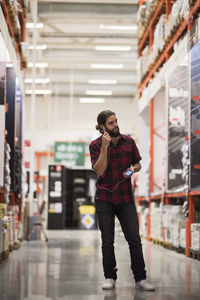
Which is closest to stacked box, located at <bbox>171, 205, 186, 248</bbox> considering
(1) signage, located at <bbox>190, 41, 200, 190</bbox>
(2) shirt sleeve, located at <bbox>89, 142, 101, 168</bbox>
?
(1) signage, located at <bbox>190, 41, 200, 190</bbox>

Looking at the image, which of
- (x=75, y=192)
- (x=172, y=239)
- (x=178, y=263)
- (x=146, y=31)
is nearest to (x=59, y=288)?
(x=178, y=263)

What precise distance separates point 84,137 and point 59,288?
24288 millimetres

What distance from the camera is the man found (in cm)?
466

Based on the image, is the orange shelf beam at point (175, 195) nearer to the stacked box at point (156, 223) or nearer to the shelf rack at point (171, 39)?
the stacked box at point (156, 223)

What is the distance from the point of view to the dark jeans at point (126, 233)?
4.68 metres

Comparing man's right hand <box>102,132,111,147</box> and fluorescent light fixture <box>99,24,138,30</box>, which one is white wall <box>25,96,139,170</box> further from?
man's right hand <box>102,132,111,147</box>

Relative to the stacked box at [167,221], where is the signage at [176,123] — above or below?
above

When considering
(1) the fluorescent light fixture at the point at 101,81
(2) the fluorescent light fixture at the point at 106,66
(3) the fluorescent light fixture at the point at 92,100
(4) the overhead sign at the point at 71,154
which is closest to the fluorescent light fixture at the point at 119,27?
(2) the fluorescent light fixture at the point at 106,66

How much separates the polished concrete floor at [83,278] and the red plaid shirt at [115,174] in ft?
2.63

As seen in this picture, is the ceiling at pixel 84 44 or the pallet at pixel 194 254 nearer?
the pallet at pixel 194 254

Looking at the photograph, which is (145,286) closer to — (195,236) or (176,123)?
(195,236)

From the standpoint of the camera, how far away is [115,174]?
471 cm

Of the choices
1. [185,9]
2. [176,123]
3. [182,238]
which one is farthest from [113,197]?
[176,123]

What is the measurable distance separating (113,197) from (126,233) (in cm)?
35
